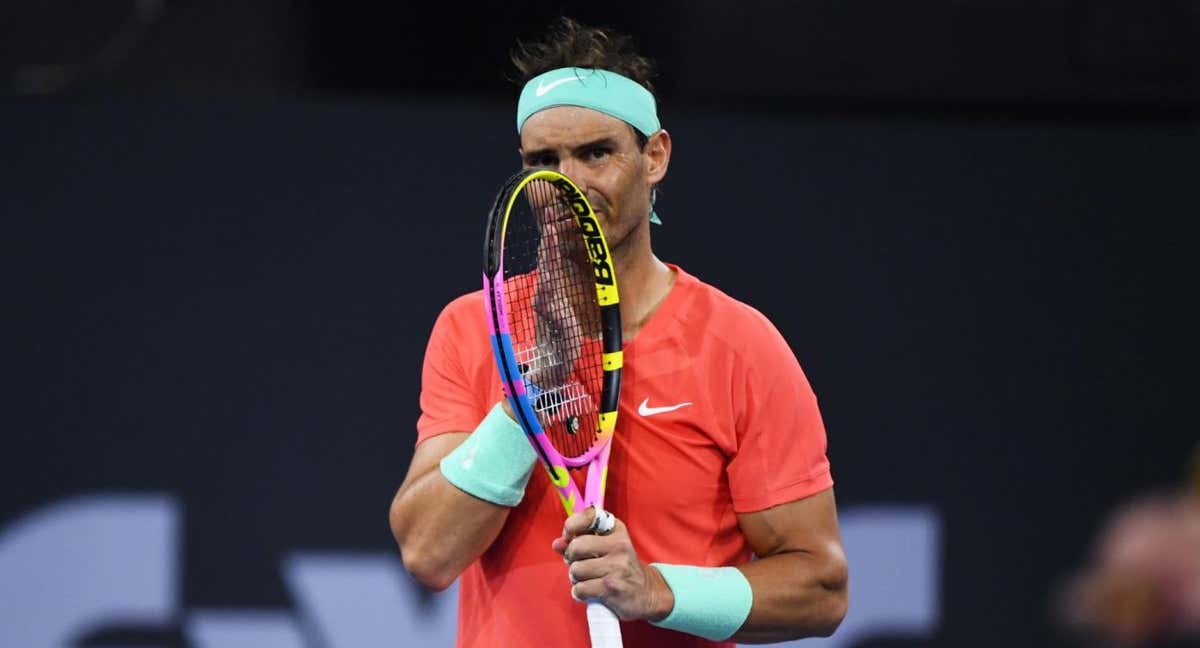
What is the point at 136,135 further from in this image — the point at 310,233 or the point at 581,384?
the point at 581,384

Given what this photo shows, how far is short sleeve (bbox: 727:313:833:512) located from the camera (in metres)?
1.86

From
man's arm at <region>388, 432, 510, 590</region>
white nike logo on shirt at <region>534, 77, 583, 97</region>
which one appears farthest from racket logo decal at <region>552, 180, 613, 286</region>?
man's arm at <region>388, 432, 510, 590</region>

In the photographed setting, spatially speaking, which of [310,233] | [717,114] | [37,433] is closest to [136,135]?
[310,233]

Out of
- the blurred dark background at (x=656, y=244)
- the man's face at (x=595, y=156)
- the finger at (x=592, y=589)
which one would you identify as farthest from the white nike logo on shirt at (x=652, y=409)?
the blurred dark background at (x=656, y=244)

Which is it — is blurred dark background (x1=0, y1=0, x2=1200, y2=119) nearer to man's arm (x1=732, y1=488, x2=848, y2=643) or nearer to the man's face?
the man's face

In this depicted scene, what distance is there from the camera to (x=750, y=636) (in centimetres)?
185

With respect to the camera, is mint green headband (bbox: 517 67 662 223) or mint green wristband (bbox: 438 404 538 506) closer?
mint green wristband (bbox: 438 404 538 506)

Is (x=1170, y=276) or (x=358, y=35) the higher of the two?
(x=358, y=35)

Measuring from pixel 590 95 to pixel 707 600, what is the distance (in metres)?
0.71

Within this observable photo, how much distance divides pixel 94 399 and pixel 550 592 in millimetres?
2175

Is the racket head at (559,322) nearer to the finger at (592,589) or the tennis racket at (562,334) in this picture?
the tennis racket at (562,334)

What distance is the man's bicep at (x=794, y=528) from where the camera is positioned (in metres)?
1.87

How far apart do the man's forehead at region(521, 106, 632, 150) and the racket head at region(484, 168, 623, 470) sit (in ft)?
0.27

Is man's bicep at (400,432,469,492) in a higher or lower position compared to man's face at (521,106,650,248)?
lower
